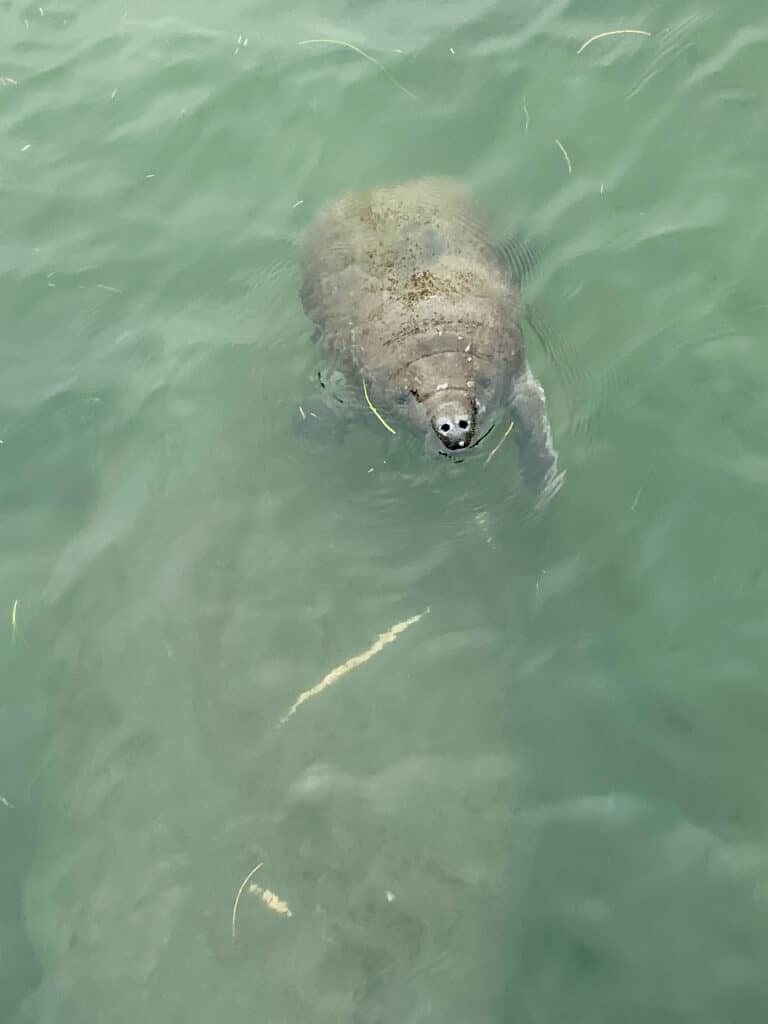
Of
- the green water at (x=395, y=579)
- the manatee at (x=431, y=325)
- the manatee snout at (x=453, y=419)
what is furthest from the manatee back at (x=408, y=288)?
the green water at (x=395, y=579)

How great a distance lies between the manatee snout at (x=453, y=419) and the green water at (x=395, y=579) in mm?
527

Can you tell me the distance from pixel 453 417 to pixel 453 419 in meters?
0.01

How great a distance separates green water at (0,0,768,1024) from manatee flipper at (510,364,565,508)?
0.42 feet

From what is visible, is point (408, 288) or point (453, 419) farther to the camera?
point (408, 288)

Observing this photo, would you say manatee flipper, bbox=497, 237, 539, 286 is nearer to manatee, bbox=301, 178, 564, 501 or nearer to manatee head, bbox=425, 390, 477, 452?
manatee, bbox=301, 178, 564, 501

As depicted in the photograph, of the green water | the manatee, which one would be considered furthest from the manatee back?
the green water

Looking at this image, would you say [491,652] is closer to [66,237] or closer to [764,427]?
[764,427]

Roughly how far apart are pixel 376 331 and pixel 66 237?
146 inches

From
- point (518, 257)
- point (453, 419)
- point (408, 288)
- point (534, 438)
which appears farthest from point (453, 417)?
point (518, 257)

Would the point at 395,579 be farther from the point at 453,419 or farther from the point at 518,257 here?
the point at 518,257

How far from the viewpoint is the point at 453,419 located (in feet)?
18.0

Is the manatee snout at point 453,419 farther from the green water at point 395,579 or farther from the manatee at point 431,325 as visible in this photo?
the green water at point 395,579

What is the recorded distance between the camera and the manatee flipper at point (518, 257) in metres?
6.70

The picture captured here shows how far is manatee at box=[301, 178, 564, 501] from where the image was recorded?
18.8 ft
